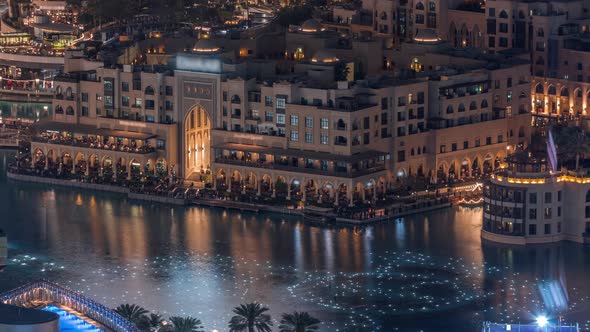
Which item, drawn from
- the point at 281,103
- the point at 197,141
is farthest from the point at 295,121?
the point at 197,141

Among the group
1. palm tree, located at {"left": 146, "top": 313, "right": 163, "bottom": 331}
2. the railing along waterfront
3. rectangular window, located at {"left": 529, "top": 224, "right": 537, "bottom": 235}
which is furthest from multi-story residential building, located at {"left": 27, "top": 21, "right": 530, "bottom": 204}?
the railing along waterfront

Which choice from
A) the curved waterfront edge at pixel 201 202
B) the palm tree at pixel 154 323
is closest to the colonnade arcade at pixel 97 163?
the curved waterfront edge at pixel 201 202

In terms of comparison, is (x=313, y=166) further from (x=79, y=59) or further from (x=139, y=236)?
(x=79, y=59)

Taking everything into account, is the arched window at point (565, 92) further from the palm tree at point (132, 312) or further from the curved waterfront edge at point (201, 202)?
the palm tree at point (132, 312)

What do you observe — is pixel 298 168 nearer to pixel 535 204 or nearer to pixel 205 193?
pixel 205 193

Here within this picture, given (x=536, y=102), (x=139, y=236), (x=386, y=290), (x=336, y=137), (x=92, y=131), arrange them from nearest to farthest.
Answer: (x=386, y=290) → (x=139, y=236) → (x=336, y=137) → (x=92, y=131) → (x=536, y=102)

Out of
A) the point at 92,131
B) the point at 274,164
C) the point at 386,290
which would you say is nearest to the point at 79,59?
the point at 92,131
